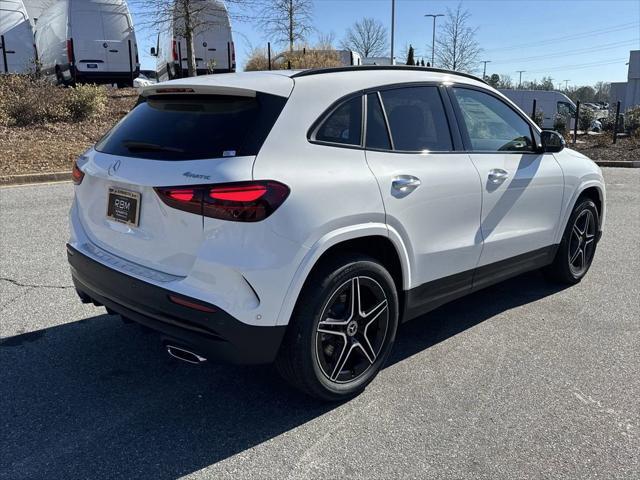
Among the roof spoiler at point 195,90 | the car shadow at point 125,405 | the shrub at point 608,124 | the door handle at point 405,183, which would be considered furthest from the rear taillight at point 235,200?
the shrub at point 608,124

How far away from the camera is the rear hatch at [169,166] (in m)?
2.76

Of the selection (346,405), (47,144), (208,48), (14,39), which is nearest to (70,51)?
(14,39)

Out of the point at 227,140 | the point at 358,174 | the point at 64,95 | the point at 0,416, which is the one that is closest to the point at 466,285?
the point at 358,174

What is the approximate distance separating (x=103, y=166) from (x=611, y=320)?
3.81 m

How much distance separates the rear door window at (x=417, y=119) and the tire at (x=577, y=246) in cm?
189

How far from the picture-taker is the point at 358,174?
10.2ft

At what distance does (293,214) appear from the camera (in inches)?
109

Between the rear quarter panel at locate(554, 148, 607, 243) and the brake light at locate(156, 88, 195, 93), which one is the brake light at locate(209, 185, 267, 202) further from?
the rear quarter panel at locate(554, 148, 607, 243)

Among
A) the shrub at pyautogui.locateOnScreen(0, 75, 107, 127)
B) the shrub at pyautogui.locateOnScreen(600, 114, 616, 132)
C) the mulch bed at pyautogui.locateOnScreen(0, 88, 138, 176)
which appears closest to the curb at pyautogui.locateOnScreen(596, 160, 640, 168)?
the shrub at pyautogui.locateOnScreen(600, 114, 616, 132)

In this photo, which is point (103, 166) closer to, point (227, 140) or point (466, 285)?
point (227, 140)

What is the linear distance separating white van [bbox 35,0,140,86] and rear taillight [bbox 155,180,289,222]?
1653 centimetres

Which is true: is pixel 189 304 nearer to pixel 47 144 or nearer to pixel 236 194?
pixel 236 194

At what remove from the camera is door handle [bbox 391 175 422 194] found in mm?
3285

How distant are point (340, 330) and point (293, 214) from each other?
0.78 meters
